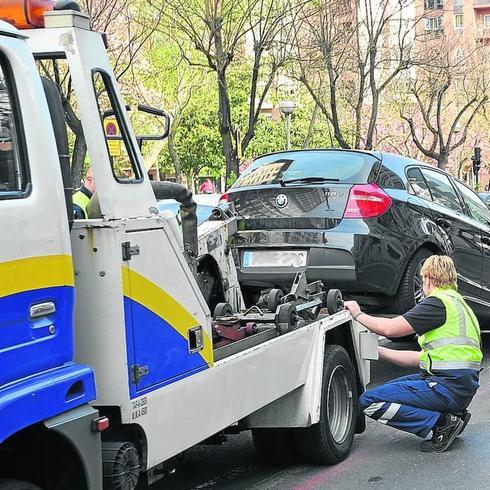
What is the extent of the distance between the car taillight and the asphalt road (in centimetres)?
188

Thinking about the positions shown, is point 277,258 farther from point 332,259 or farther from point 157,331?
point 157,331

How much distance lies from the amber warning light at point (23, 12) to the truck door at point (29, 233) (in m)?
0.45

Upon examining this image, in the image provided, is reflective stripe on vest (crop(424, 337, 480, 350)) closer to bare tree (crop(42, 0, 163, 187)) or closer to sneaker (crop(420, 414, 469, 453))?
sneaker (crop(420, 414, 469, 453))

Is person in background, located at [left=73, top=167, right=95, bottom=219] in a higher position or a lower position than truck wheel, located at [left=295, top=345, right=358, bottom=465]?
higher

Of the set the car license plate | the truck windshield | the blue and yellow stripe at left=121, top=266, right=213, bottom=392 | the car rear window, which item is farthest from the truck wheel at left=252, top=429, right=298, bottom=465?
the truck windshield

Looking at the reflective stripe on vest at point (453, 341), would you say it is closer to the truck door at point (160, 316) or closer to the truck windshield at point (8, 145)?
the truck door at point (160, 316)

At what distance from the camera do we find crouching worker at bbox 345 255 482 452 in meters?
5.91

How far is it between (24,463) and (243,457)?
9.93ft

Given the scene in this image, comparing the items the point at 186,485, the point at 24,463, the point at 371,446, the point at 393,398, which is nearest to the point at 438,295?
the point at 393,398

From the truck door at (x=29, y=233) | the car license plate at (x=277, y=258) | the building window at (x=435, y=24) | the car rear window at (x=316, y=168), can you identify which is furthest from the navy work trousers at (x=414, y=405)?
the building window at (x=435, y=24)

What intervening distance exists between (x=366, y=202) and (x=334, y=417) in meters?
2.28

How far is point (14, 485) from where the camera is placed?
2959 mm

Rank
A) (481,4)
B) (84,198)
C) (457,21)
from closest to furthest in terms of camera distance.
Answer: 1. (84,198)
2. (457,21)
3. (481,4)

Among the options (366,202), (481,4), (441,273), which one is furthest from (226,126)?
(481,4)
